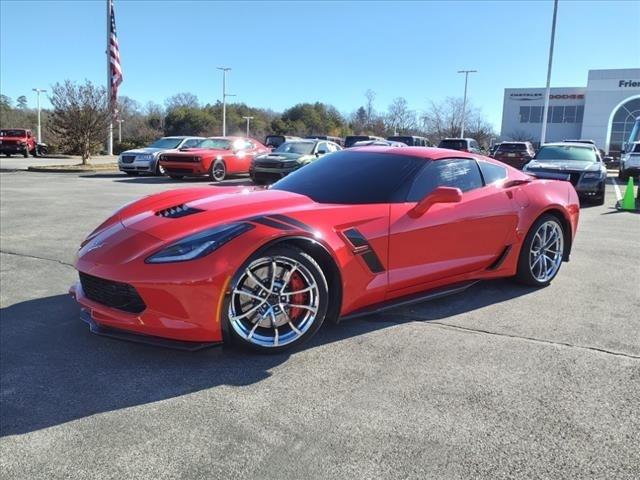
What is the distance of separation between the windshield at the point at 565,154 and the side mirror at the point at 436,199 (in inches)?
430

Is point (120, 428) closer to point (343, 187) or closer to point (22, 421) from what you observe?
point (22, 421)

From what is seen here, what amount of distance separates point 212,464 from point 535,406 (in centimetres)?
171

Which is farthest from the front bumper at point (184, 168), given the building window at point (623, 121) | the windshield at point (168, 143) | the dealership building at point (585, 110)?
the building window at point (623, 121)

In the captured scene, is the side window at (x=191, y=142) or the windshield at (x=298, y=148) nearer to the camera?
the windshield at (x=298, y=148)

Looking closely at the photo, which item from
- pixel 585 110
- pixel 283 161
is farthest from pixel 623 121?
pixel 283 161

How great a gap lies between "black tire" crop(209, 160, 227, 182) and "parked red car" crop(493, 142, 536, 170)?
1204cm

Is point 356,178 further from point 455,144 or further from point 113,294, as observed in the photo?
point 455,144

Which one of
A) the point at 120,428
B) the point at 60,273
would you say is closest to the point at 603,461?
the point at 120,428

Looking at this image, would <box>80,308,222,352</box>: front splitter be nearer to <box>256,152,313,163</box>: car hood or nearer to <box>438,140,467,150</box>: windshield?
<box>256,152,313,163</box>: car hood

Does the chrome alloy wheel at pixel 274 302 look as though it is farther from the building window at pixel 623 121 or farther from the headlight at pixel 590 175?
the building window at pixel 623 121

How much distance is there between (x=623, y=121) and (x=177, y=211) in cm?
7230

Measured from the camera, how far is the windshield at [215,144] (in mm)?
18797

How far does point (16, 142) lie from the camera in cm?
3100

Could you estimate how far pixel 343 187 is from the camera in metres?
4.14
